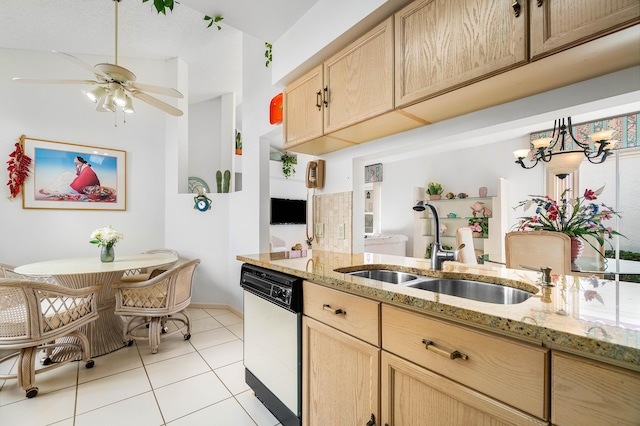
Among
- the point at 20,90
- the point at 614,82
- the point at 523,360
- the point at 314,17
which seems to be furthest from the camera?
the point at 20,90

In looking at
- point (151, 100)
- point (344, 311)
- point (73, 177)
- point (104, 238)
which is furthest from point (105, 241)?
point (344, 311)

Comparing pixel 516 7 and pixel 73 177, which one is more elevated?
pixel 516 7

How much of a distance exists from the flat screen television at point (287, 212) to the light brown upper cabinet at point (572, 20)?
13.8ft

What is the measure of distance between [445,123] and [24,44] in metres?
4.57

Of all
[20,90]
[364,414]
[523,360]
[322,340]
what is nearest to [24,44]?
[20,90]

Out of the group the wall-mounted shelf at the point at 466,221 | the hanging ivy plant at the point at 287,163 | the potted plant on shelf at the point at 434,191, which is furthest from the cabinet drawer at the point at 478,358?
the potted plant on shelf at the point at 434,191

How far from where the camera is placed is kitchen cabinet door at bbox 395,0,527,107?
95 centimetres

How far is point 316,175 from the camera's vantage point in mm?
2275

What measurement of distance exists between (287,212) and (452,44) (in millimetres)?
4075

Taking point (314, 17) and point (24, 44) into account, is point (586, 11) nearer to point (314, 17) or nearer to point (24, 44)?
point (314, 17)

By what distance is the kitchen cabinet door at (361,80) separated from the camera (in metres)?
1.32

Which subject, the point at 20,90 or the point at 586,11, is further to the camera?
the point at 20,90

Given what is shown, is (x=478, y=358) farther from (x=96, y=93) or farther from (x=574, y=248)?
(x=96, y=93)

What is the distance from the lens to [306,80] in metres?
1.83
